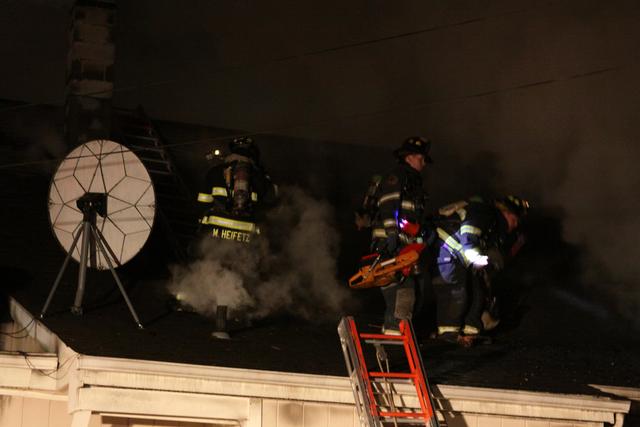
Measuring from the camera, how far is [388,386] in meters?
8.12

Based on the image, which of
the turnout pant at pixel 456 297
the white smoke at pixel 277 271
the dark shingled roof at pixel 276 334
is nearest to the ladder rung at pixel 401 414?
the dark shingled roof at pixel 276 334

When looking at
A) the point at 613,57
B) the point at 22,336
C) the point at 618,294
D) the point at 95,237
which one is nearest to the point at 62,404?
the point at 22,336

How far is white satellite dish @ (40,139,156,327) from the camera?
948cm

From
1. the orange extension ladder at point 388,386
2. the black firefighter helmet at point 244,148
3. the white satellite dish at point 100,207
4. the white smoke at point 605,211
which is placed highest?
the white smoke at point 605,211

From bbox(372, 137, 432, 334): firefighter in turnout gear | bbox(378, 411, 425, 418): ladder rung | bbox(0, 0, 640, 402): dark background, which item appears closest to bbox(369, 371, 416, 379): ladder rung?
bbox(378, 411, 425, 418): ladder rung

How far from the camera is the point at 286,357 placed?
8555 millimetres

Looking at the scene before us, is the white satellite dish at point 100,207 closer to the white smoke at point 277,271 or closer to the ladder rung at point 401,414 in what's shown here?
the white smoke at point 277,271

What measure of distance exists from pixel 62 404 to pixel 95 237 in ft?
4.78

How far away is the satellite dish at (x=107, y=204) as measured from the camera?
9492 millimetres

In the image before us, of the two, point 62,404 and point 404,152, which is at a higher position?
point 404,152

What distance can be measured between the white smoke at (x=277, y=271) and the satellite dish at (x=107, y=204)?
619 mm

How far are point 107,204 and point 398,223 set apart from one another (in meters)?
2.49

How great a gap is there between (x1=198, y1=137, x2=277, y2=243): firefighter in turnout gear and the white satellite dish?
1.78 ft

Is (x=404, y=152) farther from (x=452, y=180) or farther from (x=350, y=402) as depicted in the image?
(x=452, y=180)
